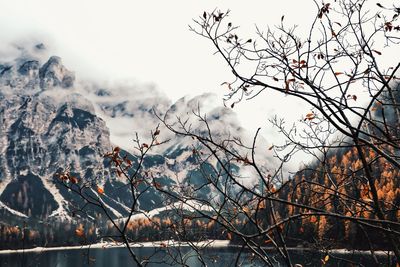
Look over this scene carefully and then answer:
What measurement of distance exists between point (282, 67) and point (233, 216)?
2.11 m

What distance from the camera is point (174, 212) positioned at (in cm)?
770

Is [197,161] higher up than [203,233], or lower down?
higher up

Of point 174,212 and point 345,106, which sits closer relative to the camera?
point 345,106

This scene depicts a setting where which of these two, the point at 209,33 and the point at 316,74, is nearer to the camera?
the point at 316,74

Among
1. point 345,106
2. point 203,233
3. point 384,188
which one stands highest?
point 384,188

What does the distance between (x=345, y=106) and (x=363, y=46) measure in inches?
89.1

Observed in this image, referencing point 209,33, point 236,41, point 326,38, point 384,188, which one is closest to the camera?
point 209,33

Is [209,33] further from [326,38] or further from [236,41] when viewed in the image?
[326,38]

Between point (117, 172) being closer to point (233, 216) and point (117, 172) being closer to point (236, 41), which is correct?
point (233, 216)

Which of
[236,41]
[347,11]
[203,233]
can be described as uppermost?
[347,11]

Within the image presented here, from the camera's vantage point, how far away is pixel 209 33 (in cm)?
494

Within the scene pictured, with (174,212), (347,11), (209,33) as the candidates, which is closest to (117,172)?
(174,212)

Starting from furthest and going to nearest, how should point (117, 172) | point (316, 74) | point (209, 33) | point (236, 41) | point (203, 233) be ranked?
point (203, 233), point (117, 172), point (236, 41), point (209, 33), point (316, 74)

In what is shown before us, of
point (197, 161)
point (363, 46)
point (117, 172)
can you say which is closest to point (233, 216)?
point (197, 161)
